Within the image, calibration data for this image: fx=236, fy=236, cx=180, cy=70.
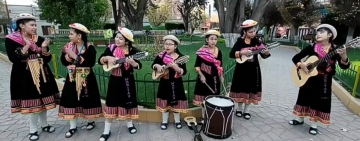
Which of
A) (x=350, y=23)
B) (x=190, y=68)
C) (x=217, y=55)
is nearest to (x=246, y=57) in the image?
(x=217, y=55)

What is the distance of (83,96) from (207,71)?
2.01 meters

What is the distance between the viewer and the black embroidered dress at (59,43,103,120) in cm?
355

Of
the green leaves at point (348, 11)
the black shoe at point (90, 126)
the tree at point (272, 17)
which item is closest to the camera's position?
the black shoe at point (90, 126)

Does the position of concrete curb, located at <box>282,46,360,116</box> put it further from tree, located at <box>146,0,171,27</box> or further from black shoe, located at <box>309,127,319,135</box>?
tree, located at <box>146,0,171,27</box>

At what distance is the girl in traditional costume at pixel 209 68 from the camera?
3.82m

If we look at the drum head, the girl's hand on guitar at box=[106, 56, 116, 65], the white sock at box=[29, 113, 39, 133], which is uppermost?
the girl's hand on guitar at box=[106, 56, 116, 65]

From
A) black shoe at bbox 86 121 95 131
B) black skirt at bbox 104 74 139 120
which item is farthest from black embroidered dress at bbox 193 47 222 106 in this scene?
black shoe at bbox 86 121 95 131

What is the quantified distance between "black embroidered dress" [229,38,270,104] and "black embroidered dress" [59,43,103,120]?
7.79 ft

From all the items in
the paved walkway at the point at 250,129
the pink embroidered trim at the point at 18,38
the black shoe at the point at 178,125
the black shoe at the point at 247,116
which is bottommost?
the paved walkway at the point at 250,129

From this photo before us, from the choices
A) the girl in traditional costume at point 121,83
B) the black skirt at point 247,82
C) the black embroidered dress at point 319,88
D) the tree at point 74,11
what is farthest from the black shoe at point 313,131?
the tree at point 74,11

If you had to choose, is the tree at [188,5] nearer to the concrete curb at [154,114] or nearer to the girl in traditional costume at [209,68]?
the concrete curb at [154,114]

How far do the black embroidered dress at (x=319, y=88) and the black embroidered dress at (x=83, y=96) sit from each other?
129 inches

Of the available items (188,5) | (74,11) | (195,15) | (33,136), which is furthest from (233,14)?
(195,15)

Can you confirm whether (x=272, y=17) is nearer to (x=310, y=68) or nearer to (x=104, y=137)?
(x=310, y=68)
